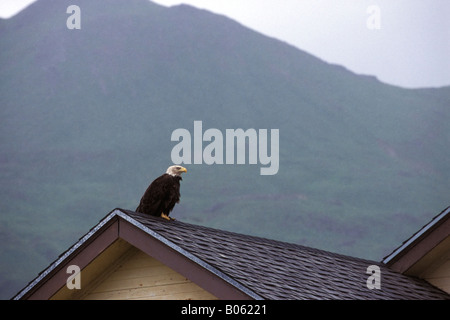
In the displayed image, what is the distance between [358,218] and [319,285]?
153 m

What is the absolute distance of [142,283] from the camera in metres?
8.64

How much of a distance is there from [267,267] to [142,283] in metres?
1.33

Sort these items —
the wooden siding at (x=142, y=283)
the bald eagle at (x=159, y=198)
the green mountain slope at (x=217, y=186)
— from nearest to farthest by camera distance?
1. the wooden siding at (x=142, y=283)
2. the bald eagle at (x=159, y=198)
3. the green mountain slope at (x=217, y=186)

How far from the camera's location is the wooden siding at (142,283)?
830 centimetres

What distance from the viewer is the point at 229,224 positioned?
5906 inches

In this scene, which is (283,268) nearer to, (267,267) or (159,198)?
(267,267)

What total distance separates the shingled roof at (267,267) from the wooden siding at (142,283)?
0.43m

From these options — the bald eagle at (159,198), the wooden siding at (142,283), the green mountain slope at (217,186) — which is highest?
the green mountain slope at (217,186)

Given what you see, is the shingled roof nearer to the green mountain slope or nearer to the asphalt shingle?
the asphalt shingle

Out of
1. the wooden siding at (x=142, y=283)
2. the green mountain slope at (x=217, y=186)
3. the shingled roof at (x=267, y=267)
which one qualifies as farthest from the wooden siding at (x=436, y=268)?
the green mountain slope at (x=217, y=186)

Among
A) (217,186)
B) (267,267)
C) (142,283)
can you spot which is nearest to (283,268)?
(267,267)

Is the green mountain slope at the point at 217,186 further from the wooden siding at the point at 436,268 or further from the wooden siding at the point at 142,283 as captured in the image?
the wooden siding at the point at 142,283
